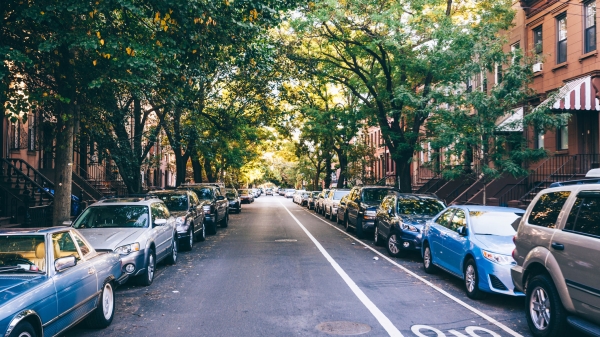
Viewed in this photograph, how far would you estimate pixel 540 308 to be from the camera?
21.2 feet

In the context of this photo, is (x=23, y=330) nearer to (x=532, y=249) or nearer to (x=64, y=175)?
(x=532, y=249)

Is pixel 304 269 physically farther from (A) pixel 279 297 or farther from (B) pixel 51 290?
(B) pixel 51 290

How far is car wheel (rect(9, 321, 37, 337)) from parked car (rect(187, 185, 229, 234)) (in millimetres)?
13572

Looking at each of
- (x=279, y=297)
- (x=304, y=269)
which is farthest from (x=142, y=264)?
(x=304, y=269)

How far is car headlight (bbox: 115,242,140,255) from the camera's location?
9156 mm

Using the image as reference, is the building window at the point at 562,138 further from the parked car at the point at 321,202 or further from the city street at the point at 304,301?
the parked car at the point at 321,202

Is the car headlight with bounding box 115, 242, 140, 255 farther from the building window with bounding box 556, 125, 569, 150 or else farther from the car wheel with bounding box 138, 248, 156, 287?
the building window with bounding box 556, 125, 569, 150

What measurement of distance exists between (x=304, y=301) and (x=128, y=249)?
326 centimetres

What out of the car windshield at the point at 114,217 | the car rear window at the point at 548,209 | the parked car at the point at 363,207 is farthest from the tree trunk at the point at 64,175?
the car rear window at the point at 548,209

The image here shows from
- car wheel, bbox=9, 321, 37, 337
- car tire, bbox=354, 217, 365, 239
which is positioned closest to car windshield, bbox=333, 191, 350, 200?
car tire, bbox=354, 217, 365, 239

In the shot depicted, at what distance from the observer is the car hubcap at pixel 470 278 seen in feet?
28.7

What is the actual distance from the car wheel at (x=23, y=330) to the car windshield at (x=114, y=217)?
554 centimetres

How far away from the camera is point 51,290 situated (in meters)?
5.49

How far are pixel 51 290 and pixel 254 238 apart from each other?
42.6 feet
